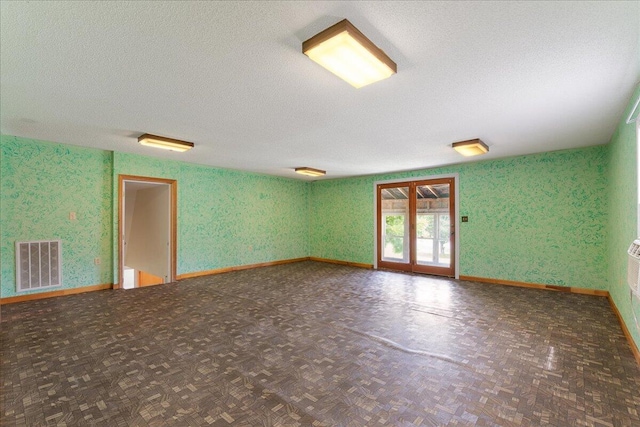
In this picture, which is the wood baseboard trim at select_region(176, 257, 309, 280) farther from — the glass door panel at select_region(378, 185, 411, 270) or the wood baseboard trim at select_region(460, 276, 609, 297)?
the wood baseboard trim at select_region(460, 276, 609, 297)

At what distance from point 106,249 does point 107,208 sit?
0.70 meters

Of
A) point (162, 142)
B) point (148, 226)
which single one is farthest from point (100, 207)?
point (162, 142)

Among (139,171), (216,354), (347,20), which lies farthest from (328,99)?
(139,171)

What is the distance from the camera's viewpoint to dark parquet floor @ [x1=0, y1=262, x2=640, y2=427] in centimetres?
181

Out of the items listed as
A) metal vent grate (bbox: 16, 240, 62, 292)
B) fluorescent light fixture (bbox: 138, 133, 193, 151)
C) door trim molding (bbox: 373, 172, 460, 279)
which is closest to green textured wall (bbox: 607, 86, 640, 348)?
door trim molding (bbox: 373, 172, 460, 279)

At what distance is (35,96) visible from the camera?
2.64m

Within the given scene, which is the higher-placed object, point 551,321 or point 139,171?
point 139,171

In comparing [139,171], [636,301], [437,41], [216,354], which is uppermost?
[437,41]

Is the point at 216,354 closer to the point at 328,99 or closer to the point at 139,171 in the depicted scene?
the point at 328,99

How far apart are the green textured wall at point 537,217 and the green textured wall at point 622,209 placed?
0.41m

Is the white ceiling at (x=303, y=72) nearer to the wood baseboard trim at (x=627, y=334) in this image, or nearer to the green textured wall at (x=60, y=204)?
the green textured wall at (x=60, y=204)

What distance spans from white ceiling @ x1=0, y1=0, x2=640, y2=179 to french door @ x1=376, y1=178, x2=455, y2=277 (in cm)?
231

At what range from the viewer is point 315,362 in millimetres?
2455

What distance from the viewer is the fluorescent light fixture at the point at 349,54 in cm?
167
